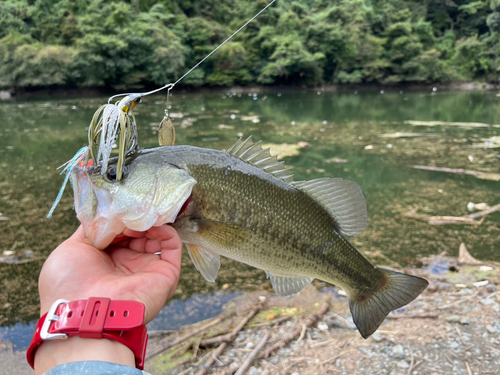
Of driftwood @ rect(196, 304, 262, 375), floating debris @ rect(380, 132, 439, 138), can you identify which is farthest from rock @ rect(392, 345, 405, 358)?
floating debris @ rect(380, 132, 439, 138)

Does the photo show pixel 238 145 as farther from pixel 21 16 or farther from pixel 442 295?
pixel 21 16

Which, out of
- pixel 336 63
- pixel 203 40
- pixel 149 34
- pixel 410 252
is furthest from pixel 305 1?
pixel 410 252

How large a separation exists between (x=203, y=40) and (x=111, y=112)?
123 ft

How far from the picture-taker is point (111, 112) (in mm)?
1444

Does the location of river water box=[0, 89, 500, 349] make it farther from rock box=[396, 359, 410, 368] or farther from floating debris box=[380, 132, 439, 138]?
rock box=[396, 359, 410, 368]

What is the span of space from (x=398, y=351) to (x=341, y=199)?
1537mm

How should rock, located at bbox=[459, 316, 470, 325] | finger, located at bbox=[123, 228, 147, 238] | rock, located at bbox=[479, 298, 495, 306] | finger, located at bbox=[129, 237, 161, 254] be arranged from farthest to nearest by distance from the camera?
rock, located at bbox=[479, 298, 495, 306]
rock, located at bbox=[459, 316, 470, 325]
finger, located at bbox=[129, 237, 161, 254]
finger, located at bbox=[123, 228, 147, 238]

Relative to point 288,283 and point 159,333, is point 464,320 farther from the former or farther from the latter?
point 159,333

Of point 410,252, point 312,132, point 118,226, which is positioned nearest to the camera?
point 118,226

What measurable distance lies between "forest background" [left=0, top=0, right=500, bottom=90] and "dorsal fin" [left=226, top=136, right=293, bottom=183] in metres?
29.0

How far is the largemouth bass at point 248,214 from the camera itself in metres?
1.59

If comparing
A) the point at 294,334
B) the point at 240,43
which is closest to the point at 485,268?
the point at 294,334

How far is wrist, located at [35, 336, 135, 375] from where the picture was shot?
4.13 feet

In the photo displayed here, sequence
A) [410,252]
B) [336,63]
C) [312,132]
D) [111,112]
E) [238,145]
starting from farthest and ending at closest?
[336,63] → [312,132] → [410,252] → [238,145] → [111,112]
